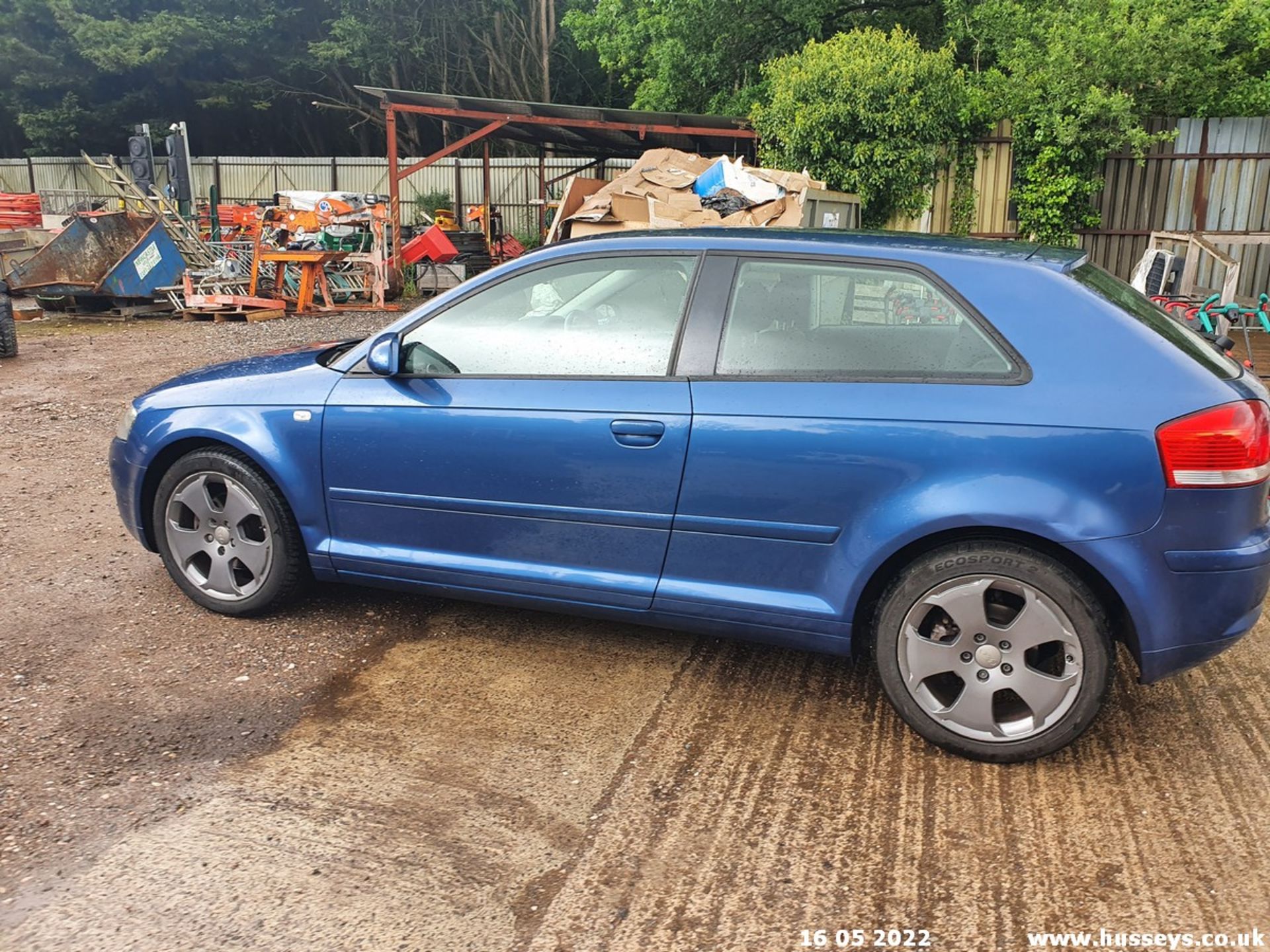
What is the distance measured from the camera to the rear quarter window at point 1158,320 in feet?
10.4

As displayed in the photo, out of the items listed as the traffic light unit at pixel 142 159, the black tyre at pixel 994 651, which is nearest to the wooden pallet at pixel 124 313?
the traffic light unit at pixel 142 159

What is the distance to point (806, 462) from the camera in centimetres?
323

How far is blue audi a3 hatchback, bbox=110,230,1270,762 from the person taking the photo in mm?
3000

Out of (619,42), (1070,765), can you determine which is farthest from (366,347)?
(619,42)

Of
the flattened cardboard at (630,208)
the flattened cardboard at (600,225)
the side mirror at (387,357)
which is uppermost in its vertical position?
the flattened cardboard at (630,208)

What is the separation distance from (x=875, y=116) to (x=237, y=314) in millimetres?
9320

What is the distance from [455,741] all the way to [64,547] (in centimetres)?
298

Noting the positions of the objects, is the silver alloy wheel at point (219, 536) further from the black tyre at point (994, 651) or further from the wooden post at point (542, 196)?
the wooden post at point (542, 196)

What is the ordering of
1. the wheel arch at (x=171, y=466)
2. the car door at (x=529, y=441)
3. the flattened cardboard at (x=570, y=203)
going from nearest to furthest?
the car door at (x=529, y=441) → the wheel arch at (x=171, y=466) → the flattened cardboard at (x=570, y=203)

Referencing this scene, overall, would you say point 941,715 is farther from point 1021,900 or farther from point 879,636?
point 1021,900

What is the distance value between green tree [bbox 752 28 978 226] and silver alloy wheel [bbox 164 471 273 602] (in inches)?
458

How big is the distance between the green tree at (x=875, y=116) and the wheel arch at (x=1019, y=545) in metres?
11.8

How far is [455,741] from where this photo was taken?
3.37 meters

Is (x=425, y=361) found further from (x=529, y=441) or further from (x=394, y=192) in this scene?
(x=394, y=192)
